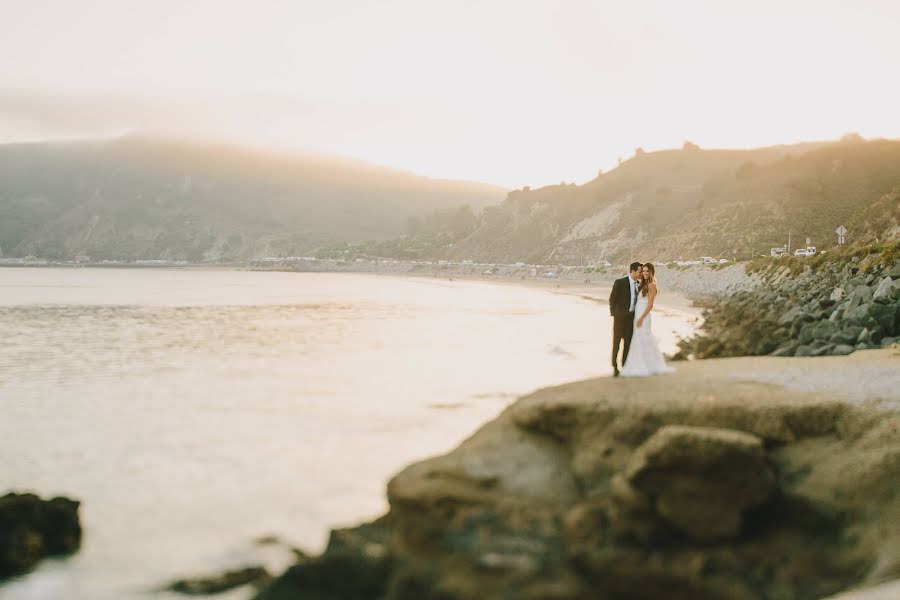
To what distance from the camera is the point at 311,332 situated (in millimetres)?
37719

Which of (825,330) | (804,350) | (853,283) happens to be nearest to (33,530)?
(804,350)

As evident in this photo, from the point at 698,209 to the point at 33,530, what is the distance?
133010 mm

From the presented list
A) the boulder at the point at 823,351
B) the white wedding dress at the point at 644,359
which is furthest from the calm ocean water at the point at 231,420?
the boulder at the point at 823,351

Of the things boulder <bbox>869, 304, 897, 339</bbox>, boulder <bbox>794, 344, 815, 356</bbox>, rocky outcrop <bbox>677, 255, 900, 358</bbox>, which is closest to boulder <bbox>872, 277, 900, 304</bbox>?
rocky outcrop <bbox>677, 255, 900, 358</bbox>

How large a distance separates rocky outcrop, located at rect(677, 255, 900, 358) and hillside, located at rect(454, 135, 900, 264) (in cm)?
2343

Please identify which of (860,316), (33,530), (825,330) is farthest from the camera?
(860,316)

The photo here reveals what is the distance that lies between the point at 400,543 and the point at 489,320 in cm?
3601

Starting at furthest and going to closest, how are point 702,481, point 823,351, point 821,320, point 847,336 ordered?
1. point 821,320
2. point 847,336
3. point 823,351
4. point 702,481

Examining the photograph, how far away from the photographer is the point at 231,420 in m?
17.0

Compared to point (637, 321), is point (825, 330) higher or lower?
lower

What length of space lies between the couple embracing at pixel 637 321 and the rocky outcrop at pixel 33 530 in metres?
7.82

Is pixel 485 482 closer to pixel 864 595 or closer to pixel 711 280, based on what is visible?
pixel 864 595

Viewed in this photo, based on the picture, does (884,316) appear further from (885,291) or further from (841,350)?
(841,350)

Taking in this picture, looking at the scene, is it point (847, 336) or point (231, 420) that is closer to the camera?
point (847, 336)
